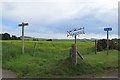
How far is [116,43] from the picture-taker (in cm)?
2373

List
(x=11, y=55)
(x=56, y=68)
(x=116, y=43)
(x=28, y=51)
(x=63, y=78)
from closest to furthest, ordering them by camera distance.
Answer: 1. (x=63, y=78)
2. (x=56, y=68)
3. (x=11, y=55)
4. (x=28, y=51)
5. (x=116, y=43)

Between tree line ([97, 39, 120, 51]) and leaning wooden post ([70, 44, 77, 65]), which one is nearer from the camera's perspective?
leaning wooden post ([70, 44, 77, 65])

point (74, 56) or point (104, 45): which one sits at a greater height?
point (104, 45)

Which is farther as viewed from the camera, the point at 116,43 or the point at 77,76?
the point at 116,43

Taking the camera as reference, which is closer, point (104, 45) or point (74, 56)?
point (74, 56)

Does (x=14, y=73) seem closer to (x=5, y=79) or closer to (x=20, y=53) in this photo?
(x=5, y=79)

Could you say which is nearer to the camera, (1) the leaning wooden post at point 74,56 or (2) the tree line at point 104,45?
(1) the leaning wooden post at point 74,56

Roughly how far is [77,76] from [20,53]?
21.9ft

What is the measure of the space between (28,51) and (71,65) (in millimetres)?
6457

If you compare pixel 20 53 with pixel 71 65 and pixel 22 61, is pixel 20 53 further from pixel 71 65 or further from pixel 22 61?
pixel 71 65

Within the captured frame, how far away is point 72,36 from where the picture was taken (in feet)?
53.8

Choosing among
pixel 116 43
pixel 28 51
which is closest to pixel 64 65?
pixel 28 51

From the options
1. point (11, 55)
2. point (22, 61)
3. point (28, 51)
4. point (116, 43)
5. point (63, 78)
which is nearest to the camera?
point (63, 78)

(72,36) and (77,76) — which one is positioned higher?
(72,36)
